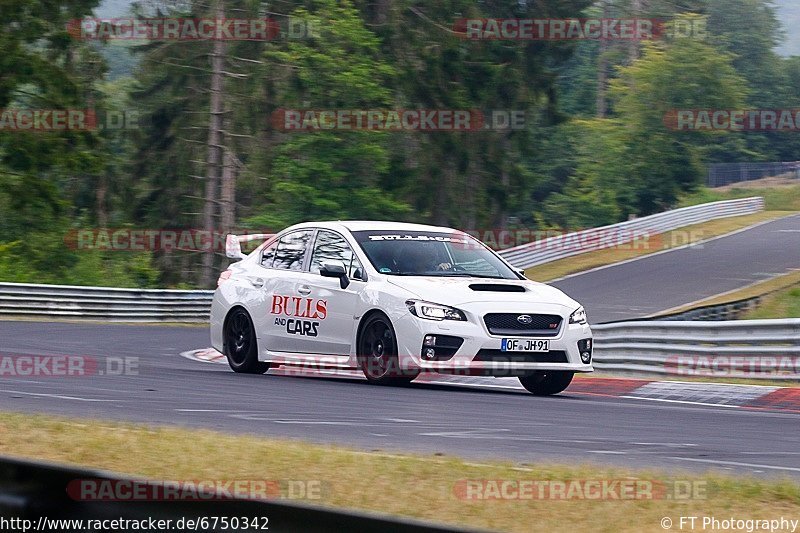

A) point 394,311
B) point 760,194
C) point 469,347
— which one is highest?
point 760,194

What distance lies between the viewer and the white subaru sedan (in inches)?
467

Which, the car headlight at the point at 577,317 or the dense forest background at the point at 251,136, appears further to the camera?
the dense forest background at the point at 251,136

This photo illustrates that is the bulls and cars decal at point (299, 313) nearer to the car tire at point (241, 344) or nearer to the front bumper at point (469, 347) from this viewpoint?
the car tire at point (241, 344)

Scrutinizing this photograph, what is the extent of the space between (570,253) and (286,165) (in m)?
12.1

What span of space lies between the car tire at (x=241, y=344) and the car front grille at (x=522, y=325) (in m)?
3.10

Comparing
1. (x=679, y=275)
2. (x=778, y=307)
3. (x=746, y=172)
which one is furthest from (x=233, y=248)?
(x=746, y=172)

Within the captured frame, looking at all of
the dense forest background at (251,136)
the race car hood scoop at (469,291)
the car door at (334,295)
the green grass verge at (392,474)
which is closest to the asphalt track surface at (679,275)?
the dense forest background at (251,136)

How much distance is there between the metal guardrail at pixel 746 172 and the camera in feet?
289

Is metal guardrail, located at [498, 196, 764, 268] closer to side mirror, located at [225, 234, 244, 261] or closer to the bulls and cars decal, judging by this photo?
side mirror, located at [225, 234, 244, 261]

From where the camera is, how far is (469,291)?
1214 cm

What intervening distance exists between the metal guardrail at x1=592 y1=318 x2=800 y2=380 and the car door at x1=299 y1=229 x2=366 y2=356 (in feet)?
16.7

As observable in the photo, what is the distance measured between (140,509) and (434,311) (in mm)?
7847

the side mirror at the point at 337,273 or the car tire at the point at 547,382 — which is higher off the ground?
the side mirror at the point at 337,273

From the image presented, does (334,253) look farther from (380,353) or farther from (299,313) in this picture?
(380,353)
